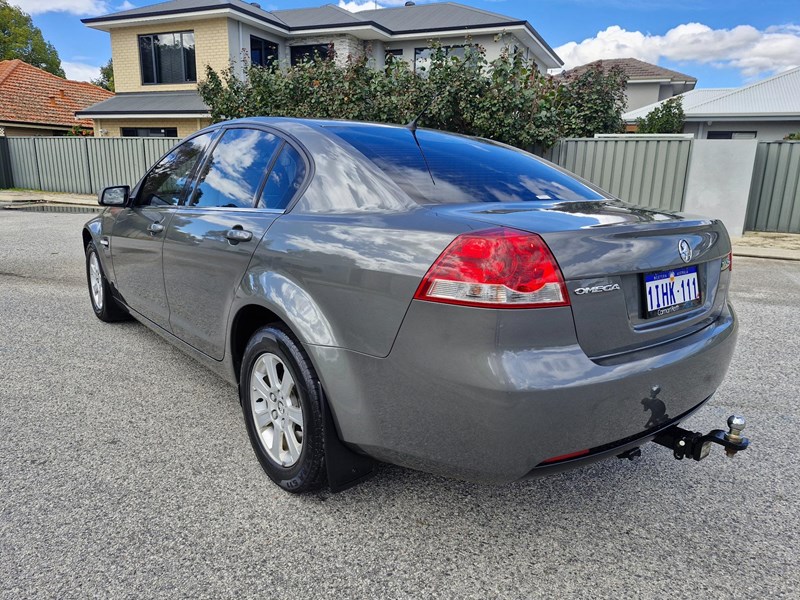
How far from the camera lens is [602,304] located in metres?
1.98

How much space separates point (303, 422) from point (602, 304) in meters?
1.21

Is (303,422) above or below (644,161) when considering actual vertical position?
below

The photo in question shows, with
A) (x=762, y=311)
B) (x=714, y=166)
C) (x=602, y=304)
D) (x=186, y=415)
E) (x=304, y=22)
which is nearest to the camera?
(x=602, y=304)

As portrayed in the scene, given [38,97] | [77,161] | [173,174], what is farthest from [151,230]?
[38,97]

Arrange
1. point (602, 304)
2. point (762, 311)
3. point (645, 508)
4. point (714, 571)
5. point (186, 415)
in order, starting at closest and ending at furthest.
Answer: point (602, 304), point (714, 571), point (645, 508), point (186, 415), point (762, 311)

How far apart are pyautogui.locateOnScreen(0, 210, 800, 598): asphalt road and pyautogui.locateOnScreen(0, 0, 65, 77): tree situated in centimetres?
6431

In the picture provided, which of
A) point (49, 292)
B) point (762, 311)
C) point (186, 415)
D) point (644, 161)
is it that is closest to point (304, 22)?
point (644, 161)

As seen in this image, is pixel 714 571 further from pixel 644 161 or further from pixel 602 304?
pixel 644 161

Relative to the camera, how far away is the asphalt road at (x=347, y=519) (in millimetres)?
2045

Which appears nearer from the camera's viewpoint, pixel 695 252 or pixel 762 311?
pixel 695 252

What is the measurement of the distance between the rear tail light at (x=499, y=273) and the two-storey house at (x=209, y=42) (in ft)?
66.7

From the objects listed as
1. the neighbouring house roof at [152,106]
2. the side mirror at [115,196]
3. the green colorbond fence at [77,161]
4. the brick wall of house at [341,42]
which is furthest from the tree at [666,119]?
the side mirror at [115,196]

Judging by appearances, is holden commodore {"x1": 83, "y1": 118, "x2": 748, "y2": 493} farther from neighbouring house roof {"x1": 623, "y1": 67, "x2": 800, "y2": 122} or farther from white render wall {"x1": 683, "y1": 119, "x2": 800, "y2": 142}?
neighbouring house roof {"x1": 623, "y1": 67, "x2": 800, "y2": 122}

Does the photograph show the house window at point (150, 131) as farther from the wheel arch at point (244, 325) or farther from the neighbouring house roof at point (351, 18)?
the wheel arch at point (244, 325)
